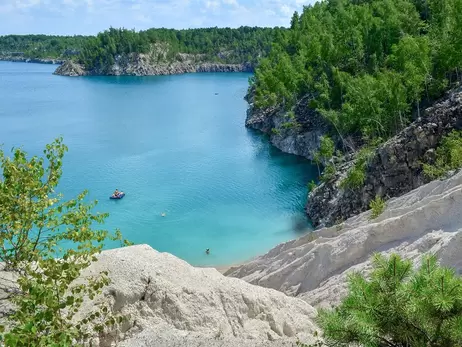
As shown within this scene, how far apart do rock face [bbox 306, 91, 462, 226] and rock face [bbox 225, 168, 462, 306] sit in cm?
808

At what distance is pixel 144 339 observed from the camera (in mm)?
14180

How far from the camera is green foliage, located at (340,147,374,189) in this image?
37531 millimetres

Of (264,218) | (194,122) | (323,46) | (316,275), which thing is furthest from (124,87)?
(316,275)

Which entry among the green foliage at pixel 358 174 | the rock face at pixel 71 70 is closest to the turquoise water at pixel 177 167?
the green foliage at pixel 358 174

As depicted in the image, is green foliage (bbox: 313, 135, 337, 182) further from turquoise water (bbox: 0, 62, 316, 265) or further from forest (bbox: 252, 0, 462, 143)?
turquoise water (bbox: 0, 62, 316, 265)

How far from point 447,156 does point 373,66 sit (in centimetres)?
2942

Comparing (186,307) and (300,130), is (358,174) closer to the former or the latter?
(186,307)

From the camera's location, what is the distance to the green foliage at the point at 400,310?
8570mm

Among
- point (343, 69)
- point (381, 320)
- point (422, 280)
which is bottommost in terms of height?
point (381, 320)

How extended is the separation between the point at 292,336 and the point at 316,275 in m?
8.12

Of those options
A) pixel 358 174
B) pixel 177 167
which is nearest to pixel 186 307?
pixel 358 174

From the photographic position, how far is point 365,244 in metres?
23.8

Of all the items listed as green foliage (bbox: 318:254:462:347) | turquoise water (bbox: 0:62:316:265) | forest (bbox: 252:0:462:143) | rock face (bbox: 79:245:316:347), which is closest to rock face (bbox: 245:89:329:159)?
turquoise water (bbox: 0:62:316:265)

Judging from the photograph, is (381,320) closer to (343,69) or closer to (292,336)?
(292,336)
